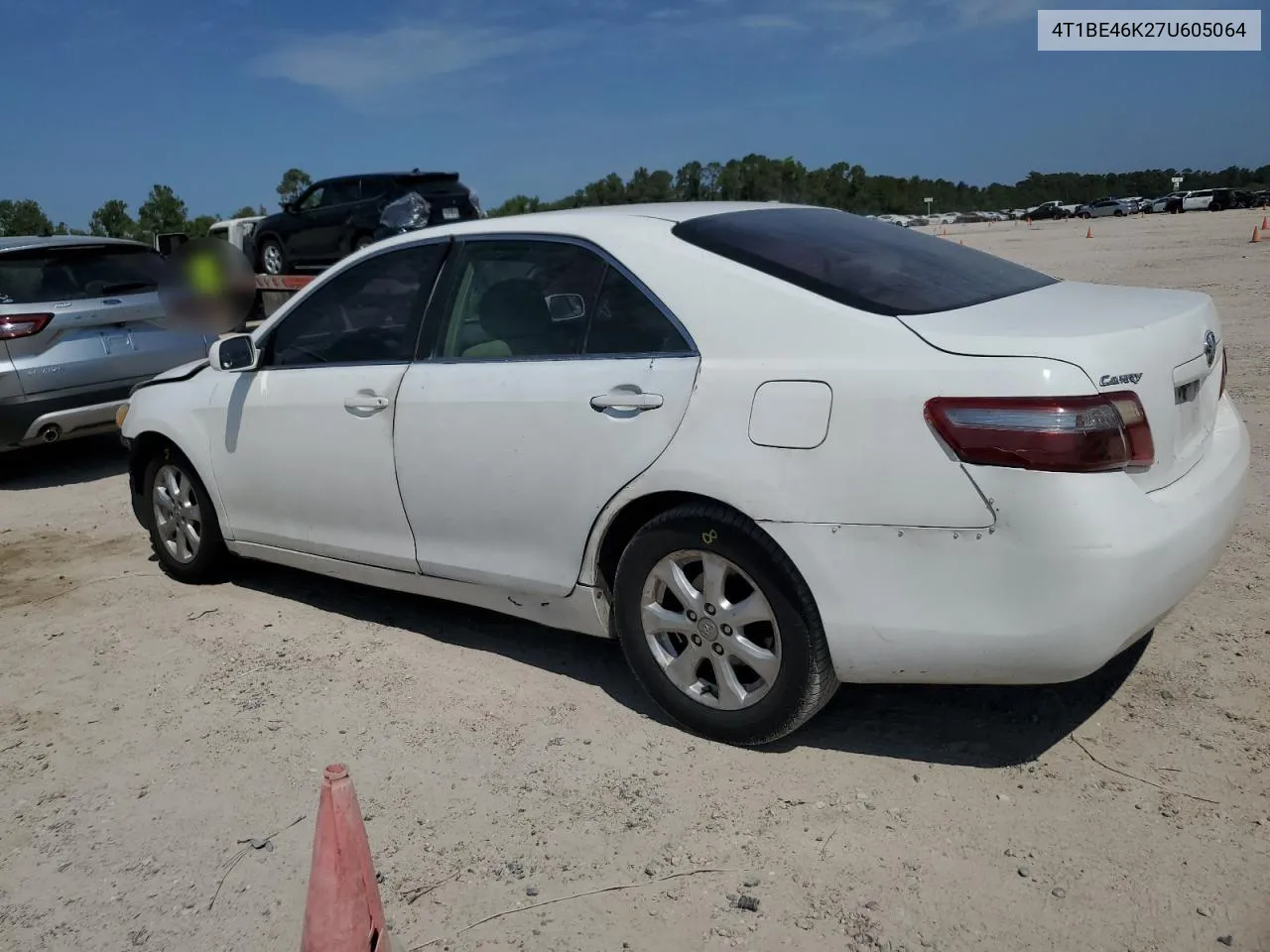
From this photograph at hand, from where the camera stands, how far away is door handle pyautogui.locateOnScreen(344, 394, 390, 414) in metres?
4.18

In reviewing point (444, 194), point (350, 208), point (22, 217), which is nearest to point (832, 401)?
point (444, 194)

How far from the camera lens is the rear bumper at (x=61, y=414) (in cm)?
738

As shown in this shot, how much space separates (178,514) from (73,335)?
309cm

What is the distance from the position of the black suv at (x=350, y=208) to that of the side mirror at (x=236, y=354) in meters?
10.0

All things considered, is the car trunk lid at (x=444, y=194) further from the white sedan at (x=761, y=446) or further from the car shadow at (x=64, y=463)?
the white sedan at (x=761, y=446)

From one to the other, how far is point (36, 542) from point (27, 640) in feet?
6.08

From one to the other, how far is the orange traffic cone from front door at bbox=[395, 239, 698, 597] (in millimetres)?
1445

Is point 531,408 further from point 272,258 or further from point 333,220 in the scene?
point 272,258

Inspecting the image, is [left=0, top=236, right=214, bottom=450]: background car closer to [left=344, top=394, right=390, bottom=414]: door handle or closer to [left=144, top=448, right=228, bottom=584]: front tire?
[left=144, top=448, right=228, bottom=584]: front tire

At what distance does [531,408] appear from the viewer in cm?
370

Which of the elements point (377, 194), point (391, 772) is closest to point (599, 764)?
point (391, 772)

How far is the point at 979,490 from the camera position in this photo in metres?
2.83

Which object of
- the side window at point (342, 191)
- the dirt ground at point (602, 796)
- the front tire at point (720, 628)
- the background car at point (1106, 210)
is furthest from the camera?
the background car at point (1106, 210)

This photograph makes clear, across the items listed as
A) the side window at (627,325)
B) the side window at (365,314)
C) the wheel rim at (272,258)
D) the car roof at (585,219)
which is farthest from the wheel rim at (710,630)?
the wheel rim at (272,258)
